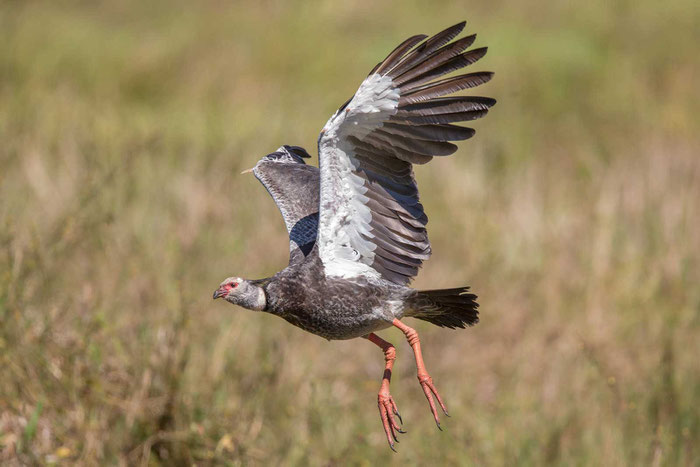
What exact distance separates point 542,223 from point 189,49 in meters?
5.02

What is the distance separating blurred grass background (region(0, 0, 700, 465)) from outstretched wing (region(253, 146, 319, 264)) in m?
0.88

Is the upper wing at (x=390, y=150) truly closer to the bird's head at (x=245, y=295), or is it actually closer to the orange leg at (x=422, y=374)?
the orange leg at (x=422, y=374)

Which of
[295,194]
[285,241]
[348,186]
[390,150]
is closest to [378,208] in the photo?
[348,186]

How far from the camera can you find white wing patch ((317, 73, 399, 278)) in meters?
4.59

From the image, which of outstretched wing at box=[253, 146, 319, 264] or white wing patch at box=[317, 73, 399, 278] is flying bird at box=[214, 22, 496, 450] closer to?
white wing patch at box=[317, 73, 399, 278]

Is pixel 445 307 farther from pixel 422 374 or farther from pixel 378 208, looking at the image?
pixel 378 208

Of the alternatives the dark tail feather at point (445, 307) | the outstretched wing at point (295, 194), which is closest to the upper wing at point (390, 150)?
the dark tail feather at point (445, 307)

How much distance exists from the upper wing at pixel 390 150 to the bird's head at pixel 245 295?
375 mm

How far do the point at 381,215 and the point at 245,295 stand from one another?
2.58 ft

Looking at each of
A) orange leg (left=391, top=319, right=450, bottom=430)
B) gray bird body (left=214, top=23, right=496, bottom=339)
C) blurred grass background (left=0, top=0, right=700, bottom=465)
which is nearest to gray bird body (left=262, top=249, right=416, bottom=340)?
gray bird body (left=214, top=23, right=496, bottom=339)

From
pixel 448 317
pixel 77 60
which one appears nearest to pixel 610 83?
pixel 77 60

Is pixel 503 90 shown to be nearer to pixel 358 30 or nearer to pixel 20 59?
pixel 358 30

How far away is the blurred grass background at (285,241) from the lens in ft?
20.4

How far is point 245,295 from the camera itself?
460cm
